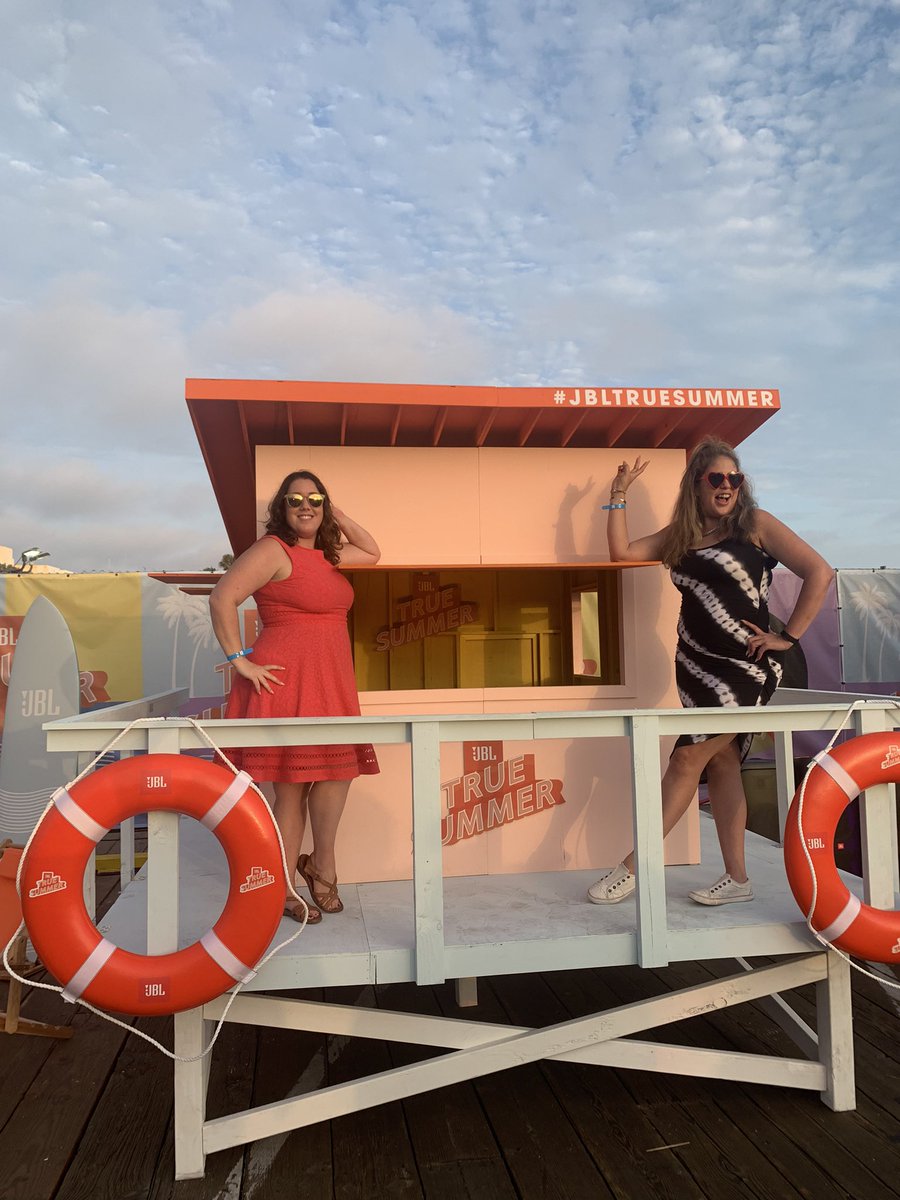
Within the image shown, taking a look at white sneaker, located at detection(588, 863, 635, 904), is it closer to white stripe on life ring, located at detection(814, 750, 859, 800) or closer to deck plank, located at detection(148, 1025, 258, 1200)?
white stripe on life ring, located at detection(814, 750, 859, 800)

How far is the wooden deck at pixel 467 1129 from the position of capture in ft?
7.24

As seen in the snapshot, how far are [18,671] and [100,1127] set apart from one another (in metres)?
3.20

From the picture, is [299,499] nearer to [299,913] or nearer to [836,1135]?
[299,913]

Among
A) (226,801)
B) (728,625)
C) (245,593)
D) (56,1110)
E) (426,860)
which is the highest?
(245,593)

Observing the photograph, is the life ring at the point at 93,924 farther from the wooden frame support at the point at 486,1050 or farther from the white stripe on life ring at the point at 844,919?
the white stripe on life ring at the point at 844,919

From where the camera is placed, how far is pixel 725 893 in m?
2.78

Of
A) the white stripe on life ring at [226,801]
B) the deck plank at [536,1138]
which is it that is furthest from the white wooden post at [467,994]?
the white stripe on life ring at [226,801]

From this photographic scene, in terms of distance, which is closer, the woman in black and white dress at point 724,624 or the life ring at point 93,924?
the life ring at point 93,924

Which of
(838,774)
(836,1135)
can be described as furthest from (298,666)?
(836,1135)

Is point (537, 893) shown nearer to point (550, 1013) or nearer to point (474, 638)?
point (550, 1013)

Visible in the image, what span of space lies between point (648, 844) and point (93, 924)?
1576mm

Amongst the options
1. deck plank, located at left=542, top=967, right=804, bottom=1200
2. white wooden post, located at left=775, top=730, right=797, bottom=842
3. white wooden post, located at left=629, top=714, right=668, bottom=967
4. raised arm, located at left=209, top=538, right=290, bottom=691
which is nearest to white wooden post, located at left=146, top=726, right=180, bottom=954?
raised arm, located at left=209, top=538, right=290, bottom=691

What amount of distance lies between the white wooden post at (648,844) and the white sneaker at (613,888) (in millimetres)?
383

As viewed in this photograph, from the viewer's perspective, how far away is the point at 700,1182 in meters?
2.19
